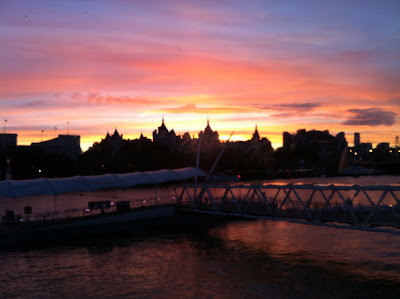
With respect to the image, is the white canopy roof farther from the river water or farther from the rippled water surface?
the rippled water surface

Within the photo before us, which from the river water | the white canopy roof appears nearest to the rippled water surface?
the river water

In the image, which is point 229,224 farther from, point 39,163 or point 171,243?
point 39,163

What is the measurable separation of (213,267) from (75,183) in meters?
21.0

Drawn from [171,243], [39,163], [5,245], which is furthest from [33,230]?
[39,163]

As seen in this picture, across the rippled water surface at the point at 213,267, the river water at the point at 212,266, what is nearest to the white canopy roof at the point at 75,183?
the river water at the point at 212,266

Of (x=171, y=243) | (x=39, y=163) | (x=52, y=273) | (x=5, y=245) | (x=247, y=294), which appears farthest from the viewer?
(x=39, y=163)

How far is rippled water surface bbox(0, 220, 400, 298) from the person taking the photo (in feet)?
101

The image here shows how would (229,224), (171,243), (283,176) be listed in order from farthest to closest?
1. (283,176)
2. (229,224)
3. (171,243)

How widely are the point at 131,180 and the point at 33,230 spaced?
14998 mm

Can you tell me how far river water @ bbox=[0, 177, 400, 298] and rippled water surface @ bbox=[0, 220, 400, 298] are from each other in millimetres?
63

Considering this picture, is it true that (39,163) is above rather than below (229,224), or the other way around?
above

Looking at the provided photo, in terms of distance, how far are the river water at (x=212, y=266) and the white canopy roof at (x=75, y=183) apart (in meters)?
7.09

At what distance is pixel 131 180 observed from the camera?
5594cm

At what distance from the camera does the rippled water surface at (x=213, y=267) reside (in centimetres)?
3078
